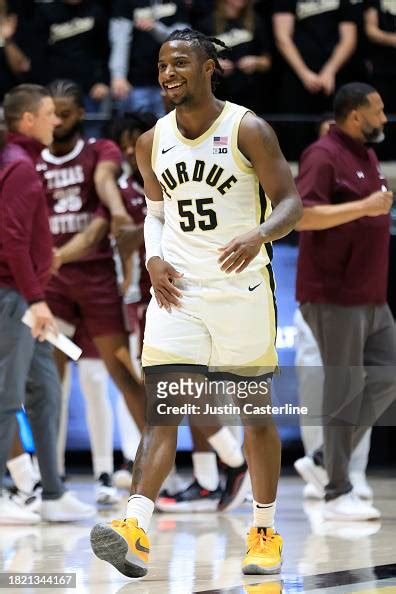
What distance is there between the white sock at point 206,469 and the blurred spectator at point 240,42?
3.05 metres

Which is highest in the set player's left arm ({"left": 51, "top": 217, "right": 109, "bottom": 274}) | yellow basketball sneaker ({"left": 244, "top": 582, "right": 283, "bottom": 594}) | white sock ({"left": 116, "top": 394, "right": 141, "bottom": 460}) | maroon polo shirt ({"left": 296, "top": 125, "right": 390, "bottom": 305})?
maroon polo shirt ({"left": 296, "top": 125, "right": 390, "bottom": 305})

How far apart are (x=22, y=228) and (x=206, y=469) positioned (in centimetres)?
182

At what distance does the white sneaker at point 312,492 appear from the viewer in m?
7.33

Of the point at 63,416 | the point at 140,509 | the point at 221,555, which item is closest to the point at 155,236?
the point at 140,509

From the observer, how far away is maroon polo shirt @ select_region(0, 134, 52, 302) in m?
6.16

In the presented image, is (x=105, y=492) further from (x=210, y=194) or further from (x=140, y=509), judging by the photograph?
(x=210, y=194)

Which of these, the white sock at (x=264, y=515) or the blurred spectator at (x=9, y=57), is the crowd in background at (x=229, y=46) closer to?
the blurred spectator at (x=9, y=57)

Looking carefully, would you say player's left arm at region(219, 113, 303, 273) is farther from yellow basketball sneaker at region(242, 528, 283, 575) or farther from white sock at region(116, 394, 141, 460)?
white sock at region(116, 394, 141, 460)

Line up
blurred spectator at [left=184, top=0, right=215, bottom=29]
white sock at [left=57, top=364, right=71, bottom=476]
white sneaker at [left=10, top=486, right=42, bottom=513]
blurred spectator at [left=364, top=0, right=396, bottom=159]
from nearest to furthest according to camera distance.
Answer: white sneaker at [left=10, top=486, right=42, bottom=513] < white sock at [left=57, top=364, right=71, bottom=476] < blurred spectator at [left=364, top=0, right=396, bottom=159] < blurred spectator at [left=184, top=0, right=215, bottom=29]

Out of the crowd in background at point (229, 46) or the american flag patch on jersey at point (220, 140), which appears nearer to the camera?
the american flag patch on jersey at point (220, 140)

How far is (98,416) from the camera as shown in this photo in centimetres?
764

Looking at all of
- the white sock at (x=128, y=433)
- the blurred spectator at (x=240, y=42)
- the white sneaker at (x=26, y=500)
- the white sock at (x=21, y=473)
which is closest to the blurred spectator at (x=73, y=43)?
the blurred spectator at (x=240, y=42)

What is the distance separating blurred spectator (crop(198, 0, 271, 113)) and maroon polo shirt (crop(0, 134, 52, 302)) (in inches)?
126

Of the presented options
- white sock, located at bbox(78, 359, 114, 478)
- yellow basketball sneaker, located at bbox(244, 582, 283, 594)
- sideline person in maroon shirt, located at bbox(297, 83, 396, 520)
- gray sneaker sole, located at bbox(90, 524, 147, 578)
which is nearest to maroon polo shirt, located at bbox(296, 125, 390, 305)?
sideline person in maroon shirt, located at bbox(297, 83, 396, 520)
